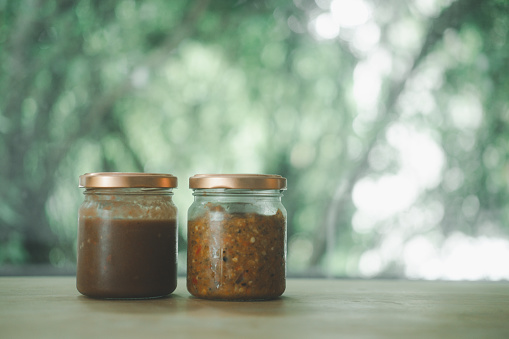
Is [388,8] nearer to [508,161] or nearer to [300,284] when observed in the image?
[508,161]

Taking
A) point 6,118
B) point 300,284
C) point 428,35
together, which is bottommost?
point 300,284

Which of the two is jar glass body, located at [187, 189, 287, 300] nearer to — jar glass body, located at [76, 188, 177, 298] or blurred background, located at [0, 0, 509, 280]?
jar glass body, located at [76, 188, 177, 298]

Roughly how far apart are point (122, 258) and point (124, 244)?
0.06ft

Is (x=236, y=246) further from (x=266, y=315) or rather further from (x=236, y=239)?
(x=266, y=315)

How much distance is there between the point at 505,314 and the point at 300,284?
43cm

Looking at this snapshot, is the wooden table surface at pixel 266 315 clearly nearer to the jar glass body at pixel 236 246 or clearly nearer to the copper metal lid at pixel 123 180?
the jar glass body at pixel 236 246

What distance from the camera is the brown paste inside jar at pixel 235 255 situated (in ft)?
2.68

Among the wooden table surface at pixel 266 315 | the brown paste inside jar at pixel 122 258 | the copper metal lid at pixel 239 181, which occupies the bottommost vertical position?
the wooden table surface at pixel 266 315

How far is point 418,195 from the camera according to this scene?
84.4 inches

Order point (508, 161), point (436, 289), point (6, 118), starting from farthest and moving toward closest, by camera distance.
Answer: point (508, 161) < point (6, 118) < point (436, 289)

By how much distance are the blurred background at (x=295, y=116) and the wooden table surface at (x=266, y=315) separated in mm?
1125

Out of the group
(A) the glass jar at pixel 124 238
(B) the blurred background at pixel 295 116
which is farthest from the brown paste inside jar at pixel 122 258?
(B) the blurred background at pixel 295 116

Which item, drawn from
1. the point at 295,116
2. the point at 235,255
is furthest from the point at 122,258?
the point at 295,116

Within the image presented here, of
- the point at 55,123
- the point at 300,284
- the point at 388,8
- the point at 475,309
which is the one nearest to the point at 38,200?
the point at 55,123
